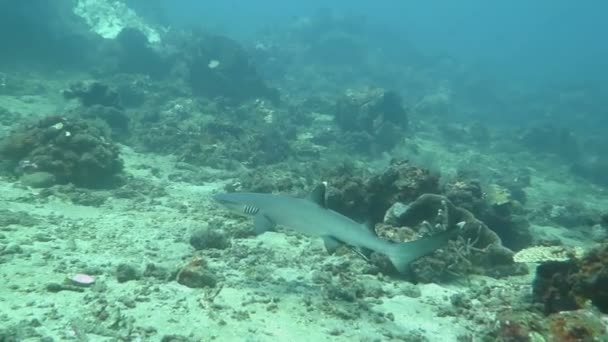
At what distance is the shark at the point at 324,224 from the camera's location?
19.5 feet

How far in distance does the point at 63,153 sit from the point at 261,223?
757 cm

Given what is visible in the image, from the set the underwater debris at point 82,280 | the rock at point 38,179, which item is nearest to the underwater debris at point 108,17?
the rock at point 38,179

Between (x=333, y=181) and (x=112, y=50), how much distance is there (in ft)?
77.8

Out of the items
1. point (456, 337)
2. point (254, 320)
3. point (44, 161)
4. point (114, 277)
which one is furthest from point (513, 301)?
point (44, 161)

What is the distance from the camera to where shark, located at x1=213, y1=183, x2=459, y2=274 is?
19.5 ft

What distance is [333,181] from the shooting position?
10.7 metres

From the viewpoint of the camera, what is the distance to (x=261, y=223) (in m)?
6.48

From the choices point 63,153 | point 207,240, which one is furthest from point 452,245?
point 63,153

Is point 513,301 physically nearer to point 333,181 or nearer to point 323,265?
point 323,265

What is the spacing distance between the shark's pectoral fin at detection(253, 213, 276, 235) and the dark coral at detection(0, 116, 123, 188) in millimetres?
7081

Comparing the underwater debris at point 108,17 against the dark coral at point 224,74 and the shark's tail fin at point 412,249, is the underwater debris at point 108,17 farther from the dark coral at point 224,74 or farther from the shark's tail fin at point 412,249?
the shark's tail fin at point 412,249

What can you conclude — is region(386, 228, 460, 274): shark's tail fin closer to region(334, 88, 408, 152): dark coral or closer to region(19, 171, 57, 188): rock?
region(19, 171, 57, 188): rock

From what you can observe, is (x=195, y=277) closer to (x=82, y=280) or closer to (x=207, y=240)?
(x=82, y=280)

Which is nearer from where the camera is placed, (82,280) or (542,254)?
(82,280)
